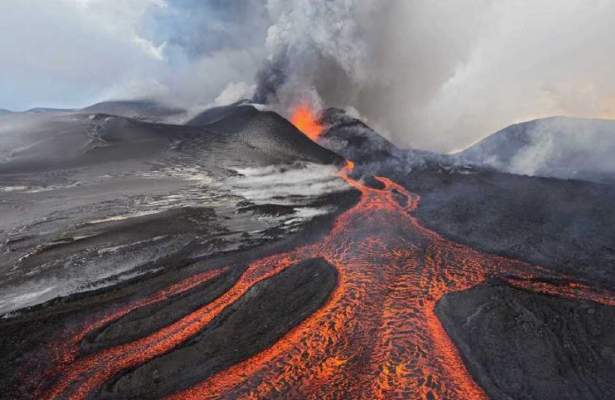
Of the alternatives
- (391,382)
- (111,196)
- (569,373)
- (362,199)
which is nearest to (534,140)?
(362,199)

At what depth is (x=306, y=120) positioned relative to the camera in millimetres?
36312

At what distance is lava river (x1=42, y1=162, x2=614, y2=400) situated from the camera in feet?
19.3

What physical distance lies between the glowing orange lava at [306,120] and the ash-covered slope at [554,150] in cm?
1385

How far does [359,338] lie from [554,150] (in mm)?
24438

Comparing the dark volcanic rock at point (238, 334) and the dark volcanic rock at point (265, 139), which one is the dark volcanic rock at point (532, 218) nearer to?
the dark volcanic rock at point (238, 334)

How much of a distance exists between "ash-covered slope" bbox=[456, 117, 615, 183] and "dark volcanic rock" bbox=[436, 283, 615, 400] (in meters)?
13.7

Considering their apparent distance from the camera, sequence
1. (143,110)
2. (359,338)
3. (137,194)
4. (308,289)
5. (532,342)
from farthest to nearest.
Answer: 1. (143,110)
2. (137,194)
3. (308,289)
4. (359,338)
5. (532,342)

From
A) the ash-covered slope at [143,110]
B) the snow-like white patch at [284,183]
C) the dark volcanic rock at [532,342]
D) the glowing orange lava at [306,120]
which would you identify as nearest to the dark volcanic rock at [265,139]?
the snow-like white patch at [284,183]

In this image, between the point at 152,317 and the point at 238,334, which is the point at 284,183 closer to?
the point at 152,317

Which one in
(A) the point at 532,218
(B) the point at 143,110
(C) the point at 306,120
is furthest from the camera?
(B) the point at 143,110

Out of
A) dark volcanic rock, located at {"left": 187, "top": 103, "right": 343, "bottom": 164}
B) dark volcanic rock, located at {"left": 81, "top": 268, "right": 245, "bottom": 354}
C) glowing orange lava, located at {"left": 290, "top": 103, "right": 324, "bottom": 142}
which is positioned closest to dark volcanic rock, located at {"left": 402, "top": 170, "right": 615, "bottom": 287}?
dark volcanic rock, located at {"left": 81, "top": 268, "right": 245, "bottom": 354}

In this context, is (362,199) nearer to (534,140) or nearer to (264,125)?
(264,125)

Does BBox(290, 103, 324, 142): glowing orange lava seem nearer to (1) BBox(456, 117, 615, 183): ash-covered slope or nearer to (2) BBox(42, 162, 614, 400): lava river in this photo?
(1) BBox(456, 117, 615, 183): ash-covered slope

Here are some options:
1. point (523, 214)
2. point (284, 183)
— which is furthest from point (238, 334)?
point (284, 183)
